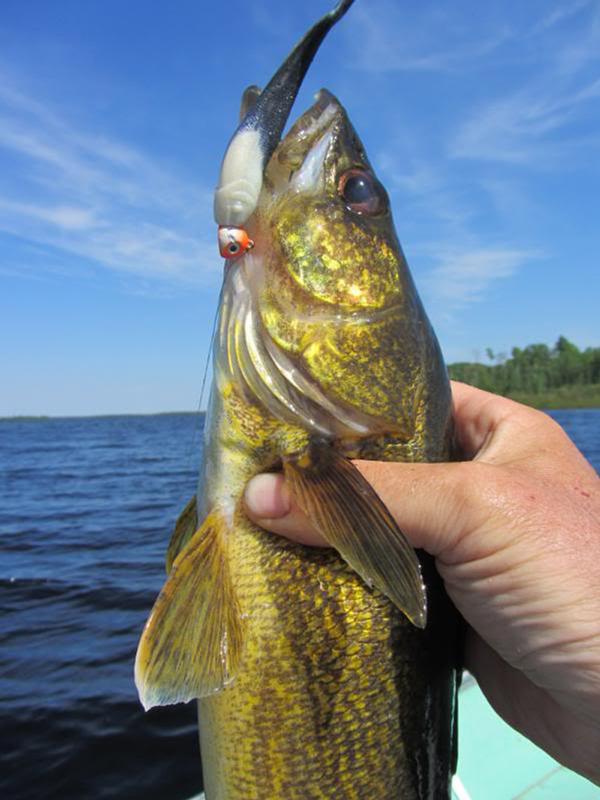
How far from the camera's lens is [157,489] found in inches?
1040

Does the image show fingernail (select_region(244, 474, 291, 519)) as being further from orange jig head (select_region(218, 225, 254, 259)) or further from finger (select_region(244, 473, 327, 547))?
orange jig head (select_region(218, 225, 254, 259))

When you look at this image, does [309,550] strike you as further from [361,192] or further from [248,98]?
[248,98]

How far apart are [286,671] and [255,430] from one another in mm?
863

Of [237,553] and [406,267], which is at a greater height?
[406,267]

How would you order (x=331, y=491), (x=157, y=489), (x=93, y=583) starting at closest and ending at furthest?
(x=331, y=491) → (x=93, y=583) → (x=157, y=489)

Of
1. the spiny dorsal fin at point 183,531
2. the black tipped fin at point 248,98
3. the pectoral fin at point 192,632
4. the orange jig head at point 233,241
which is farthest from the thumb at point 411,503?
the black tipped fin at point 248,98

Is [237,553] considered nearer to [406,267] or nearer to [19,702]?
[406,267]

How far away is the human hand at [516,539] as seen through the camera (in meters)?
2.33

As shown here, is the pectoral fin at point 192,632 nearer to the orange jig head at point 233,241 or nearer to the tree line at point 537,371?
the orange jig head at point 233,241

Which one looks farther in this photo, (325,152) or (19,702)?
(19,702)

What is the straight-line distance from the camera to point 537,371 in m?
114

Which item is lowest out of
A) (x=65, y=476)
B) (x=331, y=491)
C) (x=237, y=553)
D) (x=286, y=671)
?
(x=65, y=476)

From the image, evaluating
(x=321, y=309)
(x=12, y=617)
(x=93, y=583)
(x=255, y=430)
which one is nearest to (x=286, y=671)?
(x=255, y=430)

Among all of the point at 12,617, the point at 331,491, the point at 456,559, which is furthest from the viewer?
the point at 12,617
